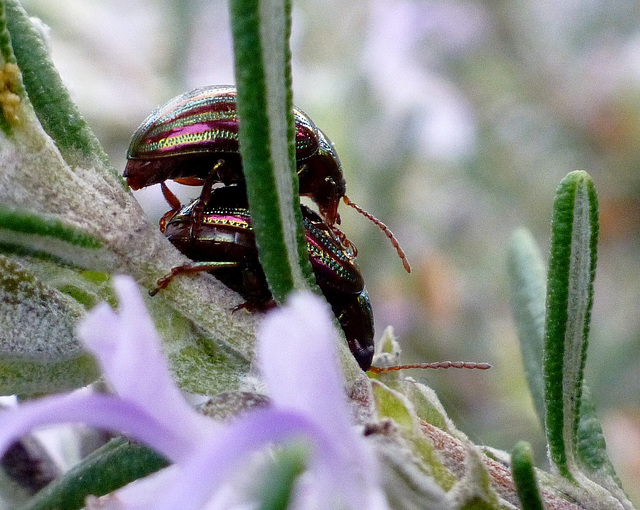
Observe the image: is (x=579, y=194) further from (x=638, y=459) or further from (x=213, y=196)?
(x=638, y=459)

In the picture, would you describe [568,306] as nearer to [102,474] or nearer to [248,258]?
[248,258]

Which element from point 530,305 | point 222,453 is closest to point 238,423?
point 222,453

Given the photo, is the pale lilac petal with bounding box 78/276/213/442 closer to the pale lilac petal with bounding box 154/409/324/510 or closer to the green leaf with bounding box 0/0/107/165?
the pale lilac petal with bounding box 154/409/324/510

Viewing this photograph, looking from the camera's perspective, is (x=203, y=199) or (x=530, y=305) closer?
(x=203, y=199)

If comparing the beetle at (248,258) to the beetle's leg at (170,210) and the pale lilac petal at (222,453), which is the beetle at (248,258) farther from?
the pale lilac petal at (222,453)

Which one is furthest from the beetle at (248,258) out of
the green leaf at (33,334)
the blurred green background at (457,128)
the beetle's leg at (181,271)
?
the blurred green background at (457,128)

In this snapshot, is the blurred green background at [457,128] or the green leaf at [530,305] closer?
the green leaf at [530,305]

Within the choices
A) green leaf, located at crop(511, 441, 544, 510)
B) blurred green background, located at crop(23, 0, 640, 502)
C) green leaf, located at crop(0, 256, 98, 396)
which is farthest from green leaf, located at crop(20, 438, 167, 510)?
blurred green background, located at crop(23, 0, 640, 502)
